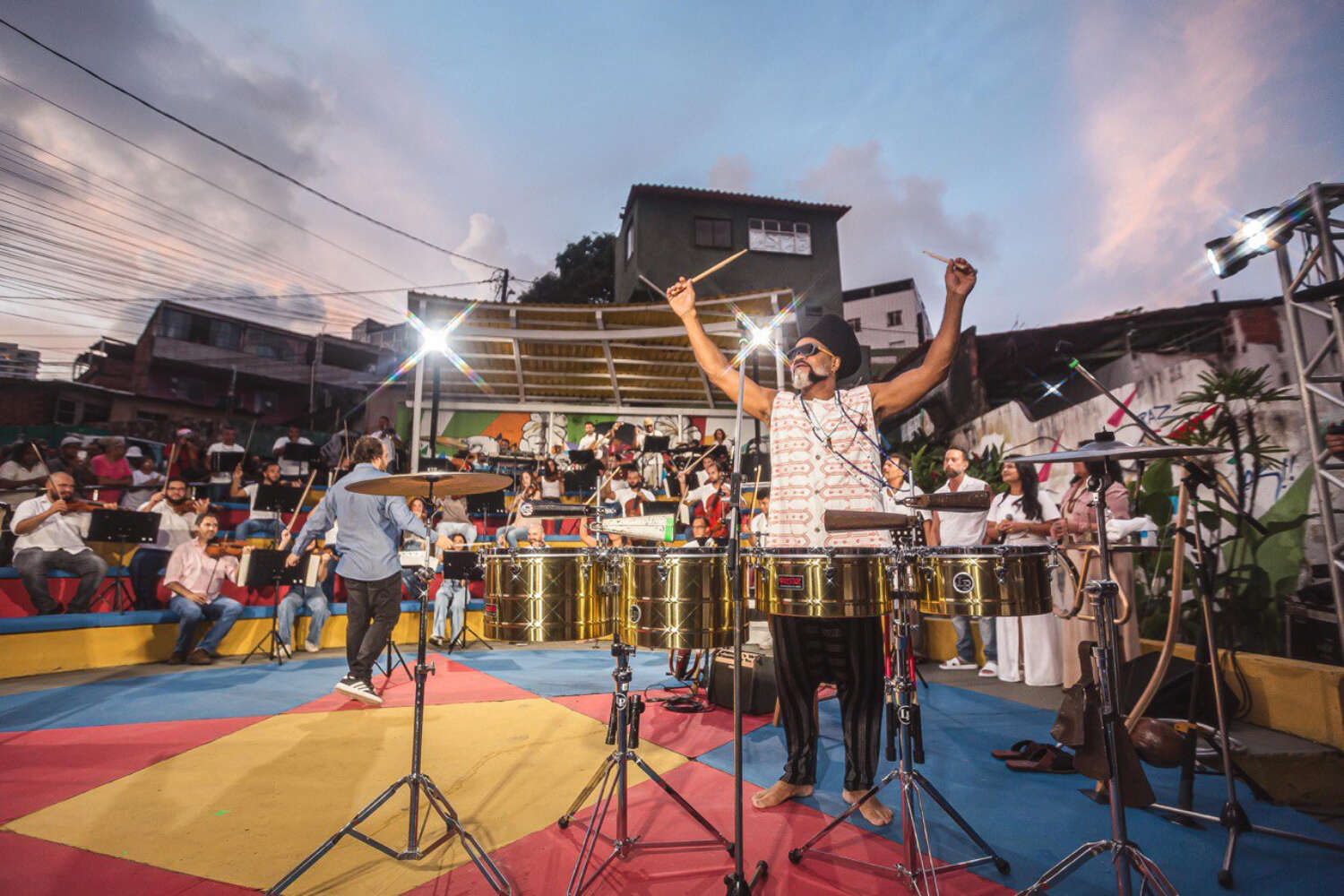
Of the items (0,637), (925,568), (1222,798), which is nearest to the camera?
(925,568)

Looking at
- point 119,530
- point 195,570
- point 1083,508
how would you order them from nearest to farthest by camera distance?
point 1083,508 → point 119,530 → point 195,570

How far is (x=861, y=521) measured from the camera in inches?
94.8

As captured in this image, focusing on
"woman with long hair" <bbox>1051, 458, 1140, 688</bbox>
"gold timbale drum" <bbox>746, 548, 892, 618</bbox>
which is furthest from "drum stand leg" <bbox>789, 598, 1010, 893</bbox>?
"woman with long hair" <bbox>1051, 458, 1140, 688</bbox>

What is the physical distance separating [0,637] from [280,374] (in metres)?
30.8

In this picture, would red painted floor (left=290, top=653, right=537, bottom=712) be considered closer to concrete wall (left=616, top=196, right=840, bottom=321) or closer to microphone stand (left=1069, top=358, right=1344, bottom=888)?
microphone stand (left=1069, top=358, right=1344, bottom=888)

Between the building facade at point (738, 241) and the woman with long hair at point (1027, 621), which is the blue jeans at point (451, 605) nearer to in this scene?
the woman with long hair at point (1027, 621)

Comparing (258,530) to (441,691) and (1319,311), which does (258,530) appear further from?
(1319,311)

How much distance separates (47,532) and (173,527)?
4.56ft

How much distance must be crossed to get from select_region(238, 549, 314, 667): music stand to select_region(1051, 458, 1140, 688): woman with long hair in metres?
7.65

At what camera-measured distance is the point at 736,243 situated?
23141 millimetres

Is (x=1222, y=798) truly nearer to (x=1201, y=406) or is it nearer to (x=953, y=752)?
(x=953, y=752)

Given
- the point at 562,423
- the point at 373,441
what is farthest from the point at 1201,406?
the point at 562,423

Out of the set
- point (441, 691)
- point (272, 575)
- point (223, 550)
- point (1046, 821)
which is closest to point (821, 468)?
point (1046, 821)

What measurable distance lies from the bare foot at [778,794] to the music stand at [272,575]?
19.0ft
